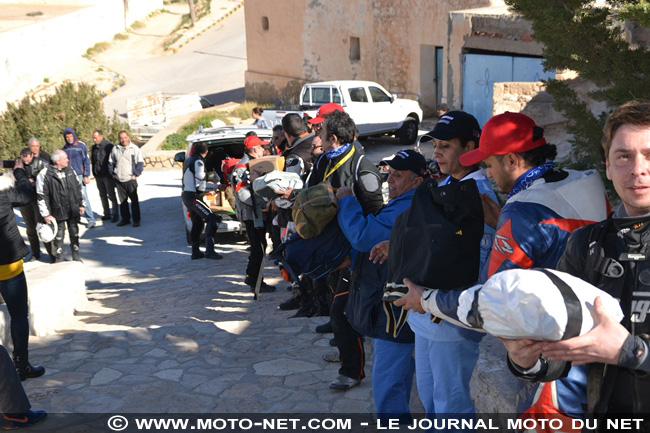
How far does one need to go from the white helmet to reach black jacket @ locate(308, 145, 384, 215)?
6.70 metres

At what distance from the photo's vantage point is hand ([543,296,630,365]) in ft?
7.09

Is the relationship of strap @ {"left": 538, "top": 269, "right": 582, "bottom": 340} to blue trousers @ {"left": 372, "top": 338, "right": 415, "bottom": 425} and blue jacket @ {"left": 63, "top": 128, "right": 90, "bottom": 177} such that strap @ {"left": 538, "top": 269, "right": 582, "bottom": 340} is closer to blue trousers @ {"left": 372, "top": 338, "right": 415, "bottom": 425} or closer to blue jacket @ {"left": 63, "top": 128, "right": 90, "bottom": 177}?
blue trousers @ {"left": 372, "top": 338, "right": 415, "bottom": 425}

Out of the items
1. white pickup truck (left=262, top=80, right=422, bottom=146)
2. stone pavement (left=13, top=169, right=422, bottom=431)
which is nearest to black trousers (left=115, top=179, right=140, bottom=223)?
stone pavement (left=13, top=169, right=422, bottom=431)

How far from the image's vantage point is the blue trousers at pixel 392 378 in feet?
14.1

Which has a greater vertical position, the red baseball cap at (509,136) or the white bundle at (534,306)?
the red baseball cap at (509,136)

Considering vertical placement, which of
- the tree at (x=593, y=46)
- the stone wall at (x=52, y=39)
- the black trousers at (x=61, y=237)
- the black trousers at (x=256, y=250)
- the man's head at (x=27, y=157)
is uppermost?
the stone wall at (x=52, y=39)

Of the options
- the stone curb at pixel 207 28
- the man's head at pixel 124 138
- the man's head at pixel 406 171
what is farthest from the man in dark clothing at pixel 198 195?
the stone curb at pixel 207 28

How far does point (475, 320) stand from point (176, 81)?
36778mm

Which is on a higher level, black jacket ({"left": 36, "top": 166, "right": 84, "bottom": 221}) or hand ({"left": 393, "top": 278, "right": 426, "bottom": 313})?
hand ({"left": 393, "top": 278, "right": 426, "bottom": 313})

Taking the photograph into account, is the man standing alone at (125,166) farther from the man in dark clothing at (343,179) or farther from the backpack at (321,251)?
the backpack at (321,251)

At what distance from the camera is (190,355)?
6.32 meters

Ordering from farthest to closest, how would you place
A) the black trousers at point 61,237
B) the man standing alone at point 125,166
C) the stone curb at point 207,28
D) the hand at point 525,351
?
the stone curb at point 207,28
the man standing alone at point 125,166
the black trousers at point 61,237
the hand at point 525,351

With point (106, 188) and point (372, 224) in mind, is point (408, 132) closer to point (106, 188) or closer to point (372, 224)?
point (106, 188)

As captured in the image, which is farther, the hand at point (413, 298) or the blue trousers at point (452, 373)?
the blue trousers at point (452, 373)
